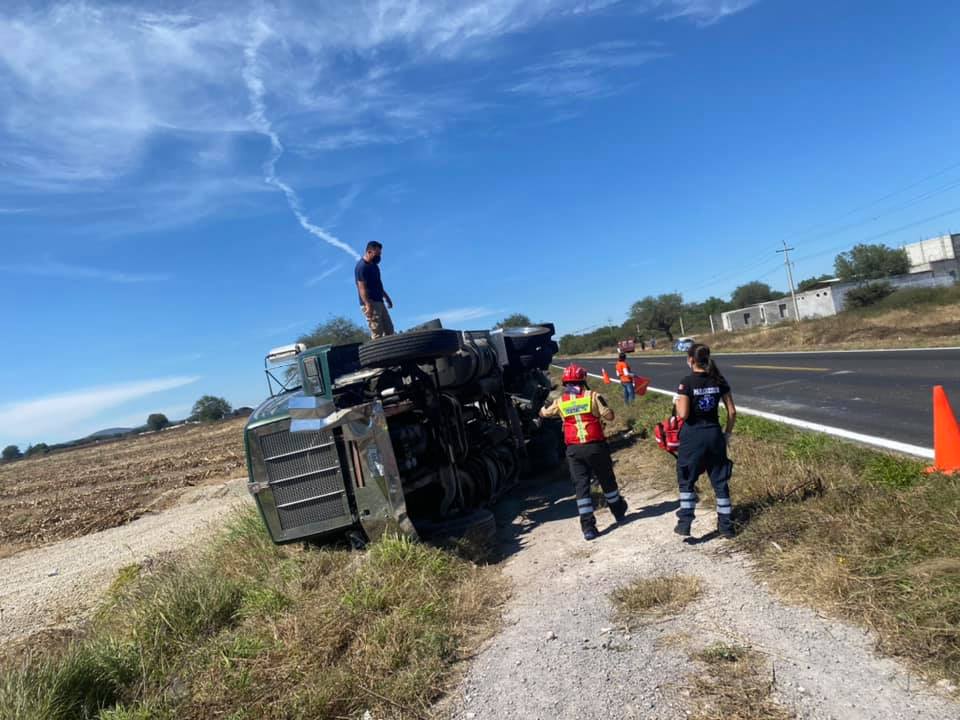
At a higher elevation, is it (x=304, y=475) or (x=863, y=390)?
(x=304, y=475)

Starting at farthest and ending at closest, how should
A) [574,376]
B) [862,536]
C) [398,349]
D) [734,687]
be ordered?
[574,376], [398,349], [862,536], [734,687]

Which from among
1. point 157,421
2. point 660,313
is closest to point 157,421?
point 157,421

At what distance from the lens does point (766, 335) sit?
48438mm

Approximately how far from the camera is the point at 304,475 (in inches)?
261

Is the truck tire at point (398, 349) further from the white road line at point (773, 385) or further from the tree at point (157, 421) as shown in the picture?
the tree at point (157, 421)

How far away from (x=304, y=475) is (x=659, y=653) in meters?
3.90

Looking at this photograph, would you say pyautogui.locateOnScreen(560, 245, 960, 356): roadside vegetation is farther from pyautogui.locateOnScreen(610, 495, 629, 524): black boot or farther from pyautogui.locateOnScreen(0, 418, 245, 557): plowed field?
pyautogui.locateOnScreen(0, 418, 245, 557): plowed field

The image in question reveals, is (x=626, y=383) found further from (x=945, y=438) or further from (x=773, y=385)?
(x=945, y=438)

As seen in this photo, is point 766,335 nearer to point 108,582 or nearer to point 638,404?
point 638,404

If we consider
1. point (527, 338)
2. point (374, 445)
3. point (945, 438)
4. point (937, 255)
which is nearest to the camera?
point (945, 438)

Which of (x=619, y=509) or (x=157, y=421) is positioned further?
(x=157, y=421)

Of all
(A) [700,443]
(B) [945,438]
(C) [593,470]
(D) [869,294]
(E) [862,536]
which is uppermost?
(D) [869,294]

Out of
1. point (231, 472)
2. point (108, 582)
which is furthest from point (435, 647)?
point (231, 472)

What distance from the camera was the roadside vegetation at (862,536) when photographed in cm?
353
